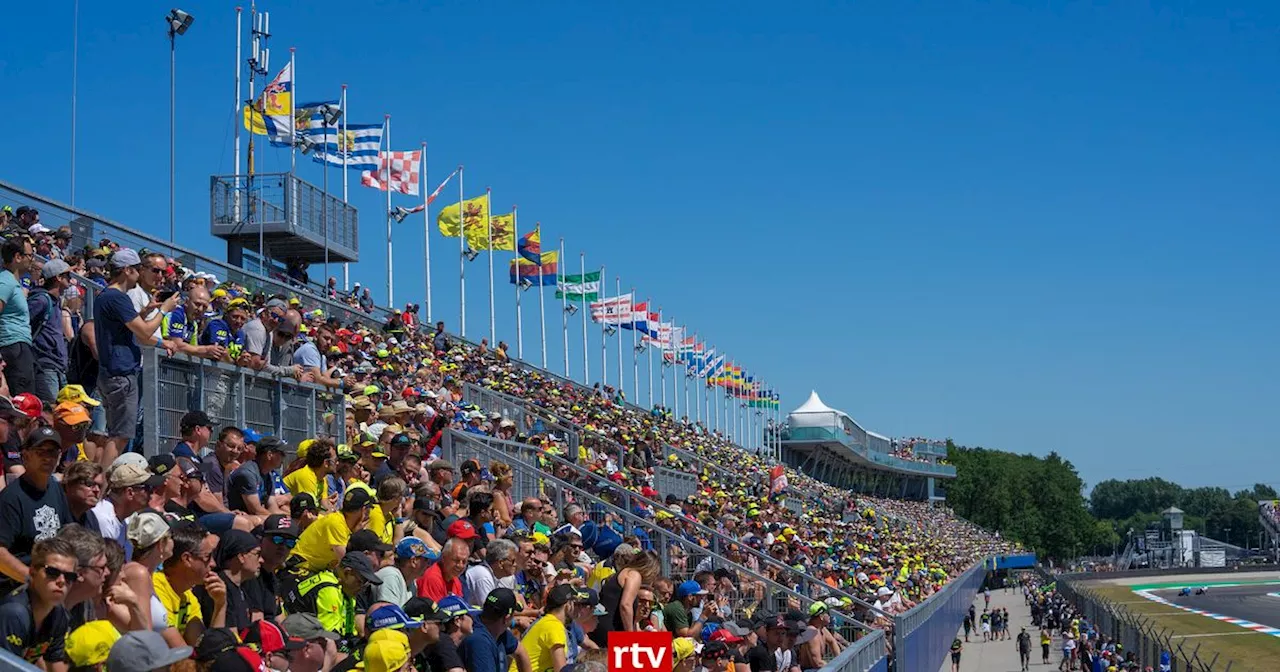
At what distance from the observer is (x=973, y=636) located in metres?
57.0

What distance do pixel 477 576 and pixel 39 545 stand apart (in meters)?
4.18

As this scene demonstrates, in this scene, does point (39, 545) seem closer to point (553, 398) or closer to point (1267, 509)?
point (553, 398)

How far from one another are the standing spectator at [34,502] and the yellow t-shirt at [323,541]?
5.78ft

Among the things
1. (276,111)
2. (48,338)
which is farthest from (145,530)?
(276,111)

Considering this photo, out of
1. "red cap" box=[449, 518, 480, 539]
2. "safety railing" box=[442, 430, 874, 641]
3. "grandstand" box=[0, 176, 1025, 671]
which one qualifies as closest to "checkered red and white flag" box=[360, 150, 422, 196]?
"grandstand" box=[0, 176, 1025, 671]

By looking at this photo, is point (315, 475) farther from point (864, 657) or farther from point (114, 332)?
point (864, 657)

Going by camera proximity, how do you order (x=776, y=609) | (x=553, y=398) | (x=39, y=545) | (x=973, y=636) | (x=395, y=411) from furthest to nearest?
(x=973, y=636) < (x=553, y=398) < (x=776, y=609) < (x=395, y=411) < (x=39, y=545)

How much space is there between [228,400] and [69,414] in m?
4.14

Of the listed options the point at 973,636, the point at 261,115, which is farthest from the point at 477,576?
the point at 973,636

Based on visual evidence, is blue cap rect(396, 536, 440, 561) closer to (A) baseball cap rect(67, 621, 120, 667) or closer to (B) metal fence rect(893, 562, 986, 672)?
(A) baseball cap rect(67, 621, 120, 667)

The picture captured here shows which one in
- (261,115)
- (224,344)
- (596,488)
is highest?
(261,115)

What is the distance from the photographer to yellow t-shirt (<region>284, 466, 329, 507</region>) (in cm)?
971

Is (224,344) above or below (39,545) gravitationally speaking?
above

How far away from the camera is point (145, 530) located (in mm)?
6355
